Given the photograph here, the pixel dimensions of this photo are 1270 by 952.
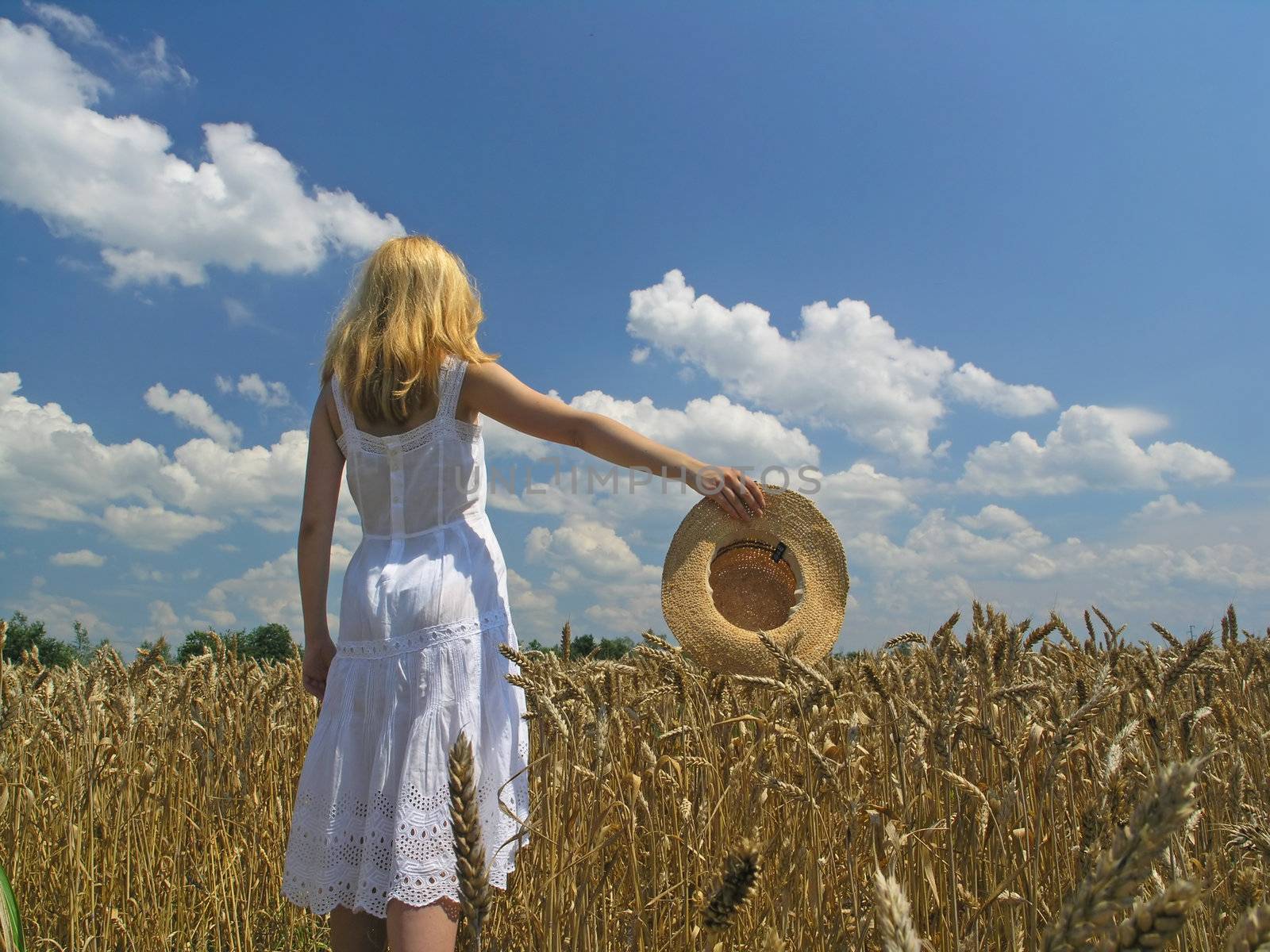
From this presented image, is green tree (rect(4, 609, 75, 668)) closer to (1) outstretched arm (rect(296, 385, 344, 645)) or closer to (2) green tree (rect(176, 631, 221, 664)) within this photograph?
(2) green tree (rect(176, 631, 221, 664))

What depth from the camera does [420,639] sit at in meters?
2.12

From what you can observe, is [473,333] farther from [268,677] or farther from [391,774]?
[268,677]

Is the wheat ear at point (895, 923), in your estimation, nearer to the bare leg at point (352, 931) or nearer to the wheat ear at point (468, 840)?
the wheat ear at point (468, 840)

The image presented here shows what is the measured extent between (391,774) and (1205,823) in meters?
2.30

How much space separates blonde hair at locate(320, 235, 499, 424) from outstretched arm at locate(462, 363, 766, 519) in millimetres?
Answer: 87

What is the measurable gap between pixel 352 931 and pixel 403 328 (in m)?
1.55

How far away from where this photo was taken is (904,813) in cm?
188

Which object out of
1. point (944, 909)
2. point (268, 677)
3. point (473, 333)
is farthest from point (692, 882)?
point (268, 677)

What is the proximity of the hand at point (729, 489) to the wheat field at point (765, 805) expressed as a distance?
467mm

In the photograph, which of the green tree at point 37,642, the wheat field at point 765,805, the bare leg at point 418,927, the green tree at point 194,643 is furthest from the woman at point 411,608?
the green tree at point 37,642

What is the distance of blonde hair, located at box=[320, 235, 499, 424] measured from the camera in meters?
2.31

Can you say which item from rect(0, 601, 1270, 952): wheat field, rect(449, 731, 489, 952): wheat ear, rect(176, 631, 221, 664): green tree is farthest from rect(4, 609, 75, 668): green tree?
rect(449, 731, 489, 952): wheat ear

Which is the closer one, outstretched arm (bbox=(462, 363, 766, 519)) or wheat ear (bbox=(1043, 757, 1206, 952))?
wheat ear (bbox=(1043, 757, 1206, 952))

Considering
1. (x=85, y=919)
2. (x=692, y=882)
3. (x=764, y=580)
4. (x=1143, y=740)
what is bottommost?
(x=85, y=919)
